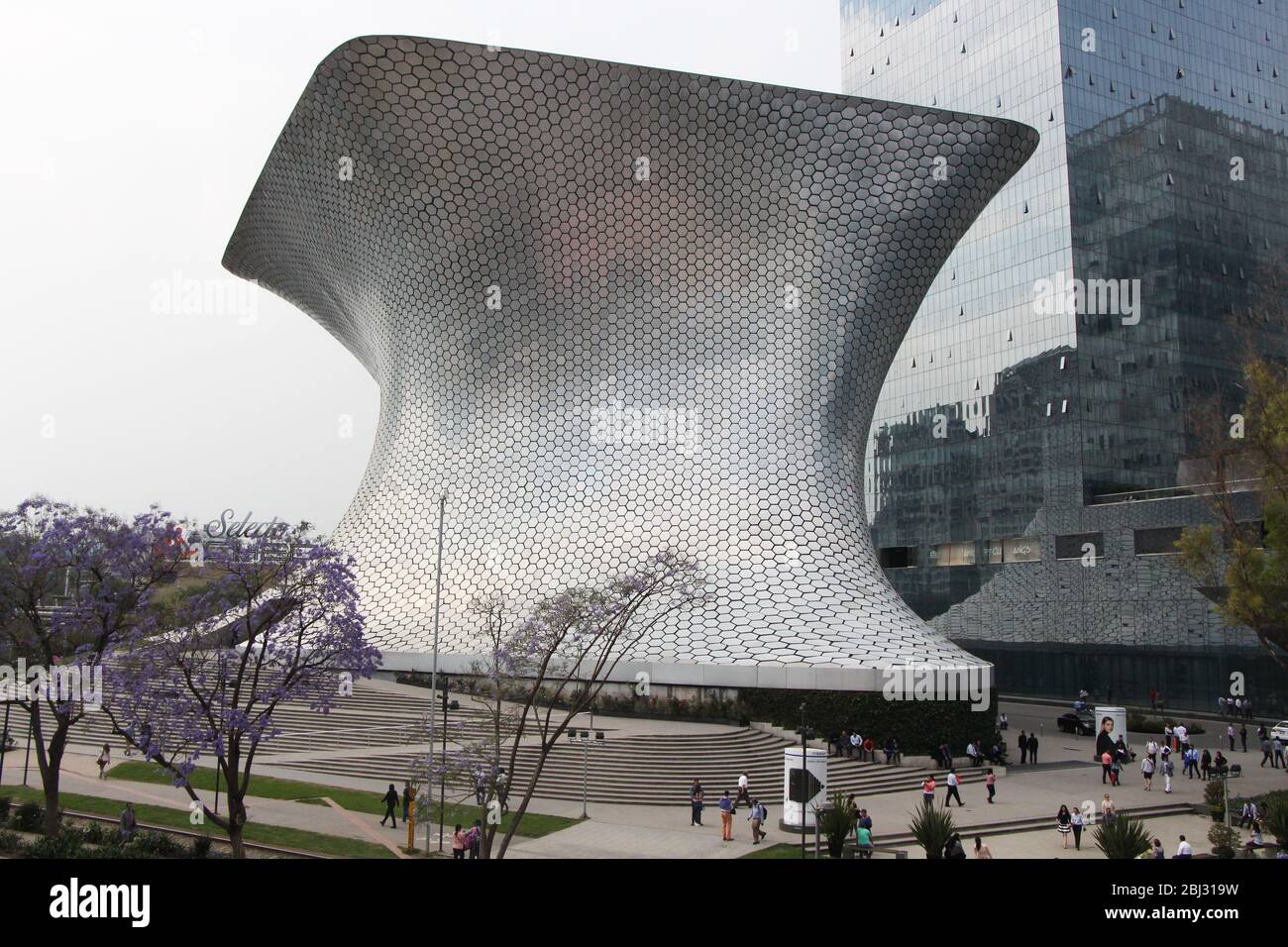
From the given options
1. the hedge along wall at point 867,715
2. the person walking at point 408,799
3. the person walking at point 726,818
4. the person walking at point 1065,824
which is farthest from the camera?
the hedge along wall at point 867,715

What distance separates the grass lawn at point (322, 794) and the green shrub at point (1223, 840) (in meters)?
9.56

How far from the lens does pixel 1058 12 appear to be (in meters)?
48.3

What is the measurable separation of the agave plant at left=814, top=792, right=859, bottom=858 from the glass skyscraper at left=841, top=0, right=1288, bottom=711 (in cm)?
2999

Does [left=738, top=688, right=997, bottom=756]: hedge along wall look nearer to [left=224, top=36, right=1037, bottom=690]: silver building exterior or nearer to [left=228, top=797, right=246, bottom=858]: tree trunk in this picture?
[left=224, top=36, right=1037, bottom=690]: silver building exterior

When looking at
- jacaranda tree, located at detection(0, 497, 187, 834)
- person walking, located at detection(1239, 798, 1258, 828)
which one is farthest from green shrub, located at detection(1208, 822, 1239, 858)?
jacaranda tree, located at detection(0, 497, 187, 834)

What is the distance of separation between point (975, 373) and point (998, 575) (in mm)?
10436

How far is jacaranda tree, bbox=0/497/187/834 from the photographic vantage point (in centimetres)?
1398

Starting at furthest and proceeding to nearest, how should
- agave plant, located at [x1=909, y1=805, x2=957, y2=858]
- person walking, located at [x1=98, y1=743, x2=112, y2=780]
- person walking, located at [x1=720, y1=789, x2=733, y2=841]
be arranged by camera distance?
person walking, located at [x1=98, y1=743, x2=112, y2=780], person walking, located at [x1=720, y1=789, x2=733, y2=841], agave plant, located at [x1=909, y1=805, x2=957, y2=858]

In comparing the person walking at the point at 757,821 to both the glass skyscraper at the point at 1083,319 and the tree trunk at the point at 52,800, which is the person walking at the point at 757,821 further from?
the glass skyscraper at the point at 1083,319

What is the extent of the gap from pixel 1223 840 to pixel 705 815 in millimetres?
7960

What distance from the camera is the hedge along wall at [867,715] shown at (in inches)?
850

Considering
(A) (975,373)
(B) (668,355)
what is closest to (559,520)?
(B) (668,355)

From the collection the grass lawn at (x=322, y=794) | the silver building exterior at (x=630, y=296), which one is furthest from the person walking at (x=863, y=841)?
the silver building exterior at (x=630, y=296)
